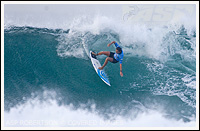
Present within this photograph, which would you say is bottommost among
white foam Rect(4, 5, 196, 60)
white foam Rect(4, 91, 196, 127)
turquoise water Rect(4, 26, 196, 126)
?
white foam Rect(4, 91, 196, 127)

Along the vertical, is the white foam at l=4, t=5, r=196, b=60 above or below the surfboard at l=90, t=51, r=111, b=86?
above

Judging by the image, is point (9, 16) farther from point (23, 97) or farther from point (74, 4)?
point (23, 97)

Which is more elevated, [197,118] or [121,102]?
[121,102]

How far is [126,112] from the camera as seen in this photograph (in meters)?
5.47

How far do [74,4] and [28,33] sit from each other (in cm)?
270

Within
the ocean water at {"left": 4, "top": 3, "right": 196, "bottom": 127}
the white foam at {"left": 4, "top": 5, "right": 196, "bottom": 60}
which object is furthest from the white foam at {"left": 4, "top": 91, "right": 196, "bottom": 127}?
the white foam at {"left": 4, "top": 5, "right": 196, "bottom": 60}

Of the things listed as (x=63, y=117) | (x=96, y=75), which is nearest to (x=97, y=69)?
(x=96, y=75)

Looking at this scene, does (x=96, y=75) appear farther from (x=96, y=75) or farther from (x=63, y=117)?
(x=63, y=117)

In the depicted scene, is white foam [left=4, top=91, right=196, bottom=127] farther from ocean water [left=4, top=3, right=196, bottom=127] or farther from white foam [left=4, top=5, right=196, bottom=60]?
white foam [left=4, top=5, right=196, bottom=60]

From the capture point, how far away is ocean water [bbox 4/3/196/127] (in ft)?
17.8

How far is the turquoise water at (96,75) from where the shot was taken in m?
5.55

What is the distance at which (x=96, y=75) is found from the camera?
5.97m

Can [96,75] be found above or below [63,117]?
above

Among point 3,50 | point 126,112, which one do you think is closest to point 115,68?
point 126,112
